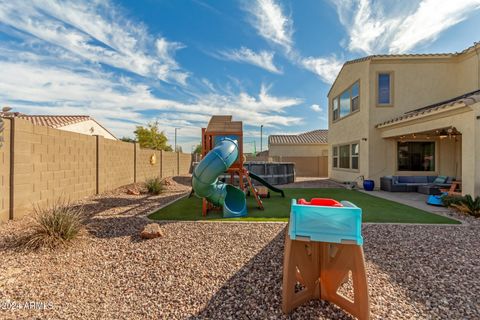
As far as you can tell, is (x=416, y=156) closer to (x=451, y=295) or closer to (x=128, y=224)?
(x=451, y=295)

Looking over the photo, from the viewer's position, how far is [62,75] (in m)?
9.45

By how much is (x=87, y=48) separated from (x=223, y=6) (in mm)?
5487

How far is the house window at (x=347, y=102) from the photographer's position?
12.9 metres

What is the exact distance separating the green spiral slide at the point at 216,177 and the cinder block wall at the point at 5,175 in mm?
3998

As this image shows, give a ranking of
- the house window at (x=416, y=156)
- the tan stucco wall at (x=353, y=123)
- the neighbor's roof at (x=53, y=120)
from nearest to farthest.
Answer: the house window at (x=416, y=156) < the tan stucco wall at (x=353, y=123) < the neighbor's roof at (x=53, y=120)

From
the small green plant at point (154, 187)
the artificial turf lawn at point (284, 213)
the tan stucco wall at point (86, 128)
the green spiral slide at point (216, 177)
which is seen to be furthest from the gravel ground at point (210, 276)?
the tan stucco wall at point (86, 128)

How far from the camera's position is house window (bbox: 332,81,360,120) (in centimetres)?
1286

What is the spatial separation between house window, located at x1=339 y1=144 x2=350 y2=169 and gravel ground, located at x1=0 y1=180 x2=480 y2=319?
31.7 feet

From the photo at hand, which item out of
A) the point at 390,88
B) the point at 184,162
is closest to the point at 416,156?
the point at 390,88

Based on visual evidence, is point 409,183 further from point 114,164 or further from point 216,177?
point 114,164

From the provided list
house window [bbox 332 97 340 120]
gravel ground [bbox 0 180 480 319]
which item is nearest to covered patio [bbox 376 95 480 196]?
house window [bbox 332 97 340 120]

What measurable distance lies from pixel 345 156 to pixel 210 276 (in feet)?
45.0

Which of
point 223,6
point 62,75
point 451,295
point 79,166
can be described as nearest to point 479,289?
point 451,295

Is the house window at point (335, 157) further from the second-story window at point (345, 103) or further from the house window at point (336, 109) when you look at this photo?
the second-story window at point (345, 103)
